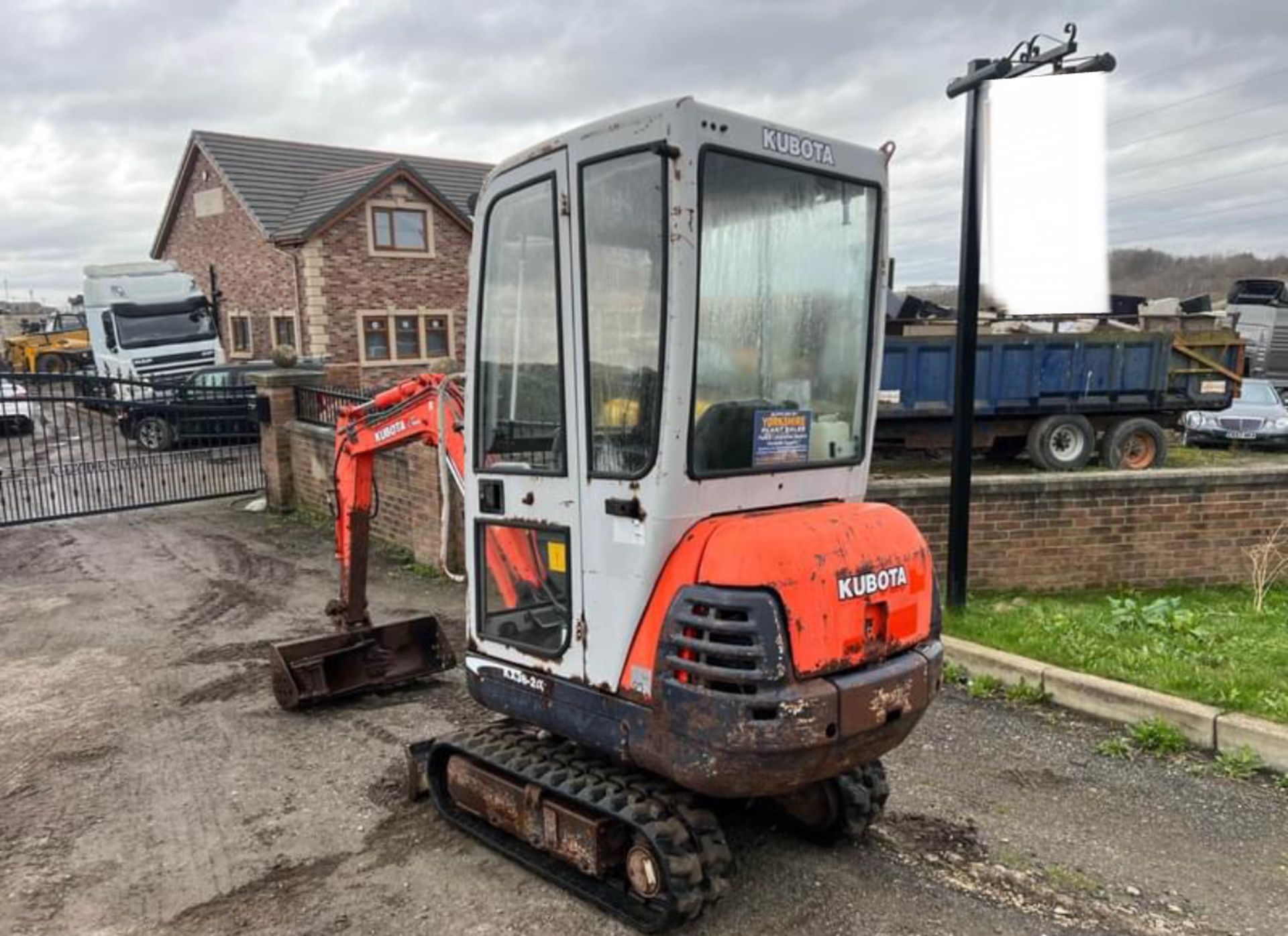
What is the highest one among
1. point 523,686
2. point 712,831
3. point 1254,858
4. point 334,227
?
point 334,227

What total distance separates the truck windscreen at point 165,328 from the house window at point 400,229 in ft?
15.6

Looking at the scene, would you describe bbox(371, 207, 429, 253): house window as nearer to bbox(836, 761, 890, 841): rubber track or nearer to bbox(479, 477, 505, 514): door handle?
bbox(479, 477, 505, 514): door handle

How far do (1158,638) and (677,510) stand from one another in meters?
4.80

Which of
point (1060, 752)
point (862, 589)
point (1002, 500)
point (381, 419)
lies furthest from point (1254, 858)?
point (381, 419)

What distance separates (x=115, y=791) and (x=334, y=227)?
21.1 meters

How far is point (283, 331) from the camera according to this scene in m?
25.5

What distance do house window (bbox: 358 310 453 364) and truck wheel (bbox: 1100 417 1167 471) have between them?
17.1 metres

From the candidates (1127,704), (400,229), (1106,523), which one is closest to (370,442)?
(1127,704)

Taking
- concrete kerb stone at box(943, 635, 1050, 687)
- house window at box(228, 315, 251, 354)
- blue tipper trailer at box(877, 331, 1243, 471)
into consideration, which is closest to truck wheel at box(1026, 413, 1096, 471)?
blue tipper trailer at box(877, 331, 1243, 471)

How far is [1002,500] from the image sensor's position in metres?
7.76

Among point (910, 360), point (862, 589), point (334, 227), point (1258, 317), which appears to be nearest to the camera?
point (862, 589)

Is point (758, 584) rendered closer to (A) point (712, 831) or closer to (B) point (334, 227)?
(A) point (712, 831)

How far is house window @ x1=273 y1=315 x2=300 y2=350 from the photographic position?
2502 centimetres

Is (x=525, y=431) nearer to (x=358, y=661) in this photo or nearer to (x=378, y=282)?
(x=358, y=661)
